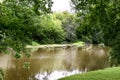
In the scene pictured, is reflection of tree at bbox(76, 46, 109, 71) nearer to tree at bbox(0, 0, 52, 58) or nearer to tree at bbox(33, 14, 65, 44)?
tree at bbox(0, 0, 52, 58)

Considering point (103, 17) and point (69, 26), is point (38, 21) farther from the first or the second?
point (69, 26)

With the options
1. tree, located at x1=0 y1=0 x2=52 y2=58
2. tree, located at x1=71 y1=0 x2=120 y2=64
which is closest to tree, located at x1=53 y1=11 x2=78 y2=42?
tree, located at x1=71 y1=0 x2=120 y2=64

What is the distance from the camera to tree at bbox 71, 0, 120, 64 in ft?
35.2

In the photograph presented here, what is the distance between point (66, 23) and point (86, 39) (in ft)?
17.1

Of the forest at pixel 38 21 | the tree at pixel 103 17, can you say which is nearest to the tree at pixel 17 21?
the forest at pixel 38 21

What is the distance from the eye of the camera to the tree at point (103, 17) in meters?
10.7

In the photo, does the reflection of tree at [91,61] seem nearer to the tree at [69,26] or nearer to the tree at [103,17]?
the tree at [103,17]

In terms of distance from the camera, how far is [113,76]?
15.1 metres

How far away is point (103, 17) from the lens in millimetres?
11234

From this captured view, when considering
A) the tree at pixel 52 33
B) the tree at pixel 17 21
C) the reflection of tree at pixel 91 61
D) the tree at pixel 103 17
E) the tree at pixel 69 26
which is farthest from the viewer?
the tree at pixel 69 26

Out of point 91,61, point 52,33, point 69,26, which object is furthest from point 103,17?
point 69,26

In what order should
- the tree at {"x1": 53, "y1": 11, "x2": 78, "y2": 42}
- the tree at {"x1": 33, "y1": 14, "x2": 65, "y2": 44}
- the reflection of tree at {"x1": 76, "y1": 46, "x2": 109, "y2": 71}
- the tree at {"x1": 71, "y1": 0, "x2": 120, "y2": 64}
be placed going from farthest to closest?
the tree at {"x1": 53, "y1": 11, "x2": 78, "y2": 42}
the tree at {"x1": 33, "y1": 14, "x2": 65, "y2": 44}
the reflection of tree at {"x1": 76, "y1": 46, "x2": 109, "y2": 71}
the tree at {"x1": 71, "y1": 0, "x2": 120, "y2": 64}

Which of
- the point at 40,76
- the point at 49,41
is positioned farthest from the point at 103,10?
the point at 49,41

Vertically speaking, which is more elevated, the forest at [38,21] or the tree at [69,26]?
the tree at [69,26]
